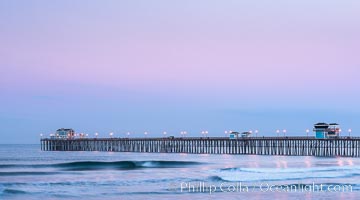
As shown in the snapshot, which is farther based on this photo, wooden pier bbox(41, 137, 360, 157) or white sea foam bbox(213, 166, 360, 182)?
wooden pier bbox(41, 137, 360, 157)

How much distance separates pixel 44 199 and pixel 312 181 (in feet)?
46.2

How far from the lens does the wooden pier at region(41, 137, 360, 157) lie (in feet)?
246

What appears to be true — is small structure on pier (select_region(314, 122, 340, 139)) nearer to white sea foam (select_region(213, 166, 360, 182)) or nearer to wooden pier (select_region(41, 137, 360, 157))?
wooden pier (select_region(41, 137, 360, 157))

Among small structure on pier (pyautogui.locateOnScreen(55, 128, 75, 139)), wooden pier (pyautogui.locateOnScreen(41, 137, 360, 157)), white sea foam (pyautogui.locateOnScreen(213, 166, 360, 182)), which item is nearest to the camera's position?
white sea foam (pyautogui.locateOnScreen(213, 166, 360, 182))

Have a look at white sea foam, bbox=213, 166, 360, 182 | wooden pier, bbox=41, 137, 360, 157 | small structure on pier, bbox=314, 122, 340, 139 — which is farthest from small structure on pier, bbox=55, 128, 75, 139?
white sea foam, bbox=213, 166, 360, 182

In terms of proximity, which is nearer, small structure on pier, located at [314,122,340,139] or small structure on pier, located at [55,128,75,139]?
small structure on pier, located at [314,122,340,139]

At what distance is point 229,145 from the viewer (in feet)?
278

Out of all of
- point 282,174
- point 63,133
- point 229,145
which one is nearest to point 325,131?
point 229,145

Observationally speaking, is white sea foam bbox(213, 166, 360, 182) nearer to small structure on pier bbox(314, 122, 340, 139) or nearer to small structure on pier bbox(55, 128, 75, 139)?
small structure on pier bbox(314, 122, 340, 139)

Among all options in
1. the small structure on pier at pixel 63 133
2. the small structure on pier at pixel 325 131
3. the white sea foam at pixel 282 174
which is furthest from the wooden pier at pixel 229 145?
the white sea foam at pixel 282 174

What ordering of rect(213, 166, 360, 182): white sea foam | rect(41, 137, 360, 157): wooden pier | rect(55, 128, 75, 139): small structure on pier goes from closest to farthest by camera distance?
rect(213, 166, 360, 182): white sea foam, rect(41, 137, 360, 157): wooden pier, rect(55, 128, 75, 139): small structure on pier

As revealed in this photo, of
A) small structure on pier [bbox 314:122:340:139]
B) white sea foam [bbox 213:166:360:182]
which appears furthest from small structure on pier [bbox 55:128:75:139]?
white sea foam [bbox 213:166:360:182]

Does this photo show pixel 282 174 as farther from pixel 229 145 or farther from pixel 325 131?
pixel 229 145

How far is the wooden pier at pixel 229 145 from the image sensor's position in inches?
2958
